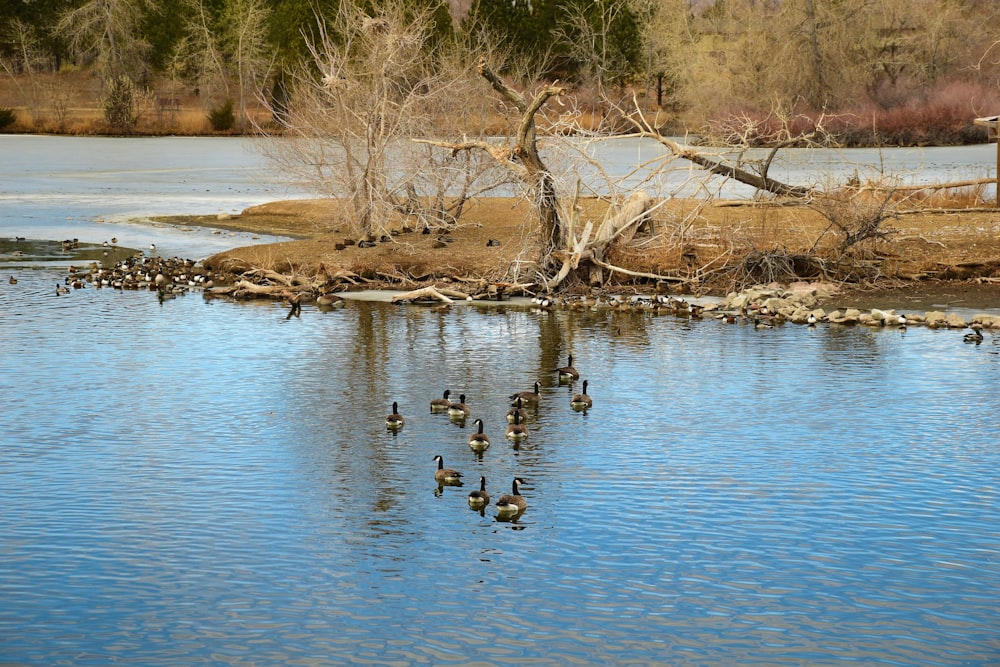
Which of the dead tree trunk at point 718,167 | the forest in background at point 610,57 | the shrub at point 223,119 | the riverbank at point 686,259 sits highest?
the forest in background at point 610,57

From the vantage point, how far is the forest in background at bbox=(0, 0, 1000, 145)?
230 feet

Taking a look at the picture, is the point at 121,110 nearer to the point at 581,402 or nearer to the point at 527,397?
the point at 527,397

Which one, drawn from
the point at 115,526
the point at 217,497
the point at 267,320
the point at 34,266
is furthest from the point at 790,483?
the point at 34,266

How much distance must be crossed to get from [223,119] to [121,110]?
22.1 feet

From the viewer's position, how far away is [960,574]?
35.9ft

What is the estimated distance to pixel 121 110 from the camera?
8612 centimetres

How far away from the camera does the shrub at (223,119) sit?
3381 inches

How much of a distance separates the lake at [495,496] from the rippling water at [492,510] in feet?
0.12

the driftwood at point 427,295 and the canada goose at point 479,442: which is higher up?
the driftwood at point 427,295

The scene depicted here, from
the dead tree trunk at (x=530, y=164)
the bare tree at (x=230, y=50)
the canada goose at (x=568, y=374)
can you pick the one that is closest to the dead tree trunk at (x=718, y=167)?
the dead tree trunk at (x=530, y=164)

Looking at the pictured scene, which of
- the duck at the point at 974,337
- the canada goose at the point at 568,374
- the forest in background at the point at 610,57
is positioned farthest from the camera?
the forest in background at the point at 610,57

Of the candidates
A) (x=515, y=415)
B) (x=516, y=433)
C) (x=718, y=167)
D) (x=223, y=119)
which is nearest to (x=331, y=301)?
(x=718, y=167)

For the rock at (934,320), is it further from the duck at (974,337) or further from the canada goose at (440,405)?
the canada goose at (440,405)

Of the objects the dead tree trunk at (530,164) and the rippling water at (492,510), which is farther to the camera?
the dead tree trunk at (530,164)
